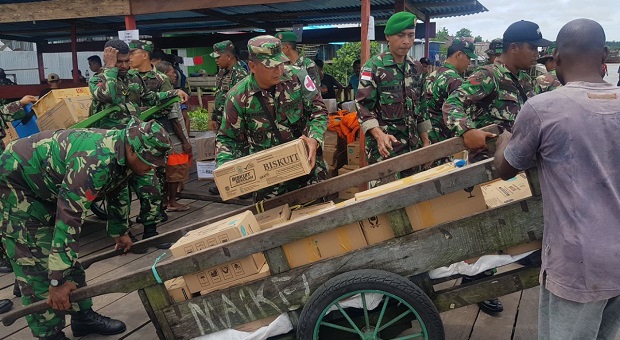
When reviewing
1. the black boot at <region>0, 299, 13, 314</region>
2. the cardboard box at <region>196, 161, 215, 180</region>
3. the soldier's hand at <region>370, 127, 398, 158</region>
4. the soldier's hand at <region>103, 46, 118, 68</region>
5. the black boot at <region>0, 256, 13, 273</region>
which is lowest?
the black boot at <region>0, 299, 13, 314</region>

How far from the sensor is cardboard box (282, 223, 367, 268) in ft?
7.30

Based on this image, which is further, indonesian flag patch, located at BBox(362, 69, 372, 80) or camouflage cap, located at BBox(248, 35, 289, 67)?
indonesian flag patch, located at BBox(362, 69, 372, 80)

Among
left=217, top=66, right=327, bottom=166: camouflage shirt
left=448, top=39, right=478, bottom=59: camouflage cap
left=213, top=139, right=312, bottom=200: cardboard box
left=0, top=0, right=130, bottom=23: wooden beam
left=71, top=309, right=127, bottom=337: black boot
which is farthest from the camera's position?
left=0, top=0, right=130, bottom=23: wooden beam

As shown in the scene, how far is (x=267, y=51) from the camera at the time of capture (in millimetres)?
3037

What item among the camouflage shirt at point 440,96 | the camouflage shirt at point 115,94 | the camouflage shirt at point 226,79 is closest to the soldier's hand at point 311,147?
the camouflage shirt at point 440,96

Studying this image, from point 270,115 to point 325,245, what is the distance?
1321 mm

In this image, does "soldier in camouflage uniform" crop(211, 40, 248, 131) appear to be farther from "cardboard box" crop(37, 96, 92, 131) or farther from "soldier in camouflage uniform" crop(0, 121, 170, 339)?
"soldier in camouflage uniform" crop(0, 121, 170, 339)

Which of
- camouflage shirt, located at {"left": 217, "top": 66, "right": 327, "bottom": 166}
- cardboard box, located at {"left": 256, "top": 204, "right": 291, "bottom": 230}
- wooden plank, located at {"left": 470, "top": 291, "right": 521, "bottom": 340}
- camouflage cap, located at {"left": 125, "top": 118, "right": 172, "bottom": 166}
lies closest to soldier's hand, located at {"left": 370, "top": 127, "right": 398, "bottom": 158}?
camouflage shirt, located at {"left": 217, "top": 66, "right": 327, "bottom": 166}

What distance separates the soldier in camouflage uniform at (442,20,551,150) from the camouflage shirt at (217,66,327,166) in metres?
0.92

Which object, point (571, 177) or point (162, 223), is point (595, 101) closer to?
point (571, 177)

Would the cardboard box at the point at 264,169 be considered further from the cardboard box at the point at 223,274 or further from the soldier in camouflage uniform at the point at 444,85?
the soldier in camouflage uniform at the point at 444,85

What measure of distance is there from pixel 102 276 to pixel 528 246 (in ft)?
11.3

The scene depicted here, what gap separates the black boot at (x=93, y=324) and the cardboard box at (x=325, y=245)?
1626 mm

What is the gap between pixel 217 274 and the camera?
2.32 metres
